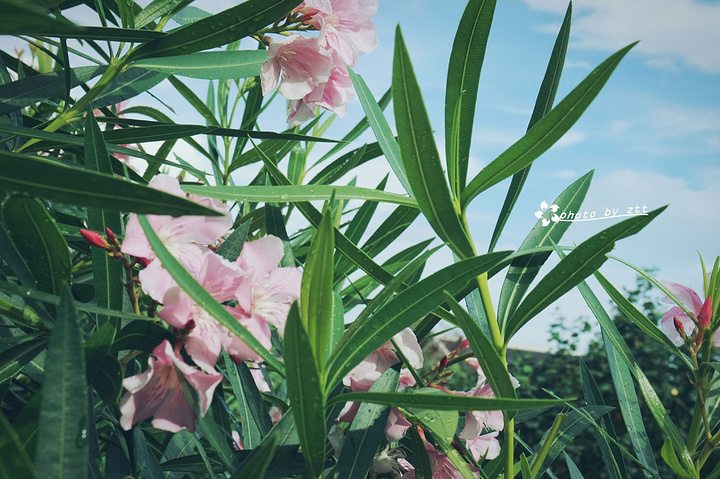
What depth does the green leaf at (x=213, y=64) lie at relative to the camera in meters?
0.95

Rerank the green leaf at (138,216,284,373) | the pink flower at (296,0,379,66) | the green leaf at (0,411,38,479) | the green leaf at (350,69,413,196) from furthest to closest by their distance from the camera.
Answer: the pink flower at (296,0,379,66), the green leaf at (350,69,413,196), the green leaf at (138,216,284,373), the green leaf at (0,411,38,479)

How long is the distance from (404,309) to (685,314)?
77cm

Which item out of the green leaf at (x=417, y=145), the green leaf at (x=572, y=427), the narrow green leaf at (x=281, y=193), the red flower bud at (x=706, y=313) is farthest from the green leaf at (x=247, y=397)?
the red flower bud at (x=706, y=313)

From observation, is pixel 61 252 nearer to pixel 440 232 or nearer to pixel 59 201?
pixel 59 201

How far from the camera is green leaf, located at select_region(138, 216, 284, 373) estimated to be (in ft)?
1.64

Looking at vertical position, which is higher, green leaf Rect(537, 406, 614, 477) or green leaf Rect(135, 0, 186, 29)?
green leaf Rect(135, 0, 186, 29)

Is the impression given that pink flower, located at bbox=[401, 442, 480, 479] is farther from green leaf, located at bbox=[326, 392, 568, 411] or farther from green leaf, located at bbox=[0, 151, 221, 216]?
green leaf, located at bbox=[0, 151, 221, 216]

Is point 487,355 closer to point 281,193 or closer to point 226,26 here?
point 281,193

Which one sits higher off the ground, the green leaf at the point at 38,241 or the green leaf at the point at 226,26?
the green leaf at the point at 226,26

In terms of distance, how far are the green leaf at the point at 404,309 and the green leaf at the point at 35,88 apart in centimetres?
65

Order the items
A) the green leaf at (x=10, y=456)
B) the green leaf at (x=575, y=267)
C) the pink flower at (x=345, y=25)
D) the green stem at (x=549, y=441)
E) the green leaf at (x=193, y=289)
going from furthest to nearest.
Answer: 1. the pink flower at (x=345, y=25)
2. the green stem at (x=549, y=441)
3. the green leaf at (x=575, y=267)
4. the green leaf at (x=193, y=289)
5. the green leaf at (x=10, y=456)

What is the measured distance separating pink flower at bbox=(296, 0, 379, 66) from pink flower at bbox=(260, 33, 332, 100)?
0.02m

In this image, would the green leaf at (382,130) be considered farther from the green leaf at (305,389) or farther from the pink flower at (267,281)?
the green leaf at (305,389)

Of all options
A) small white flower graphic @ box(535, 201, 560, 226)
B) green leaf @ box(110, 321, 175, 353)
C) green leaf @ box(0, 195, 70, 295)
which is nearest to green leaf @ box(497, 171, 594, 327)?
small white flower graphic @ box(535, 201, 560, 226)
